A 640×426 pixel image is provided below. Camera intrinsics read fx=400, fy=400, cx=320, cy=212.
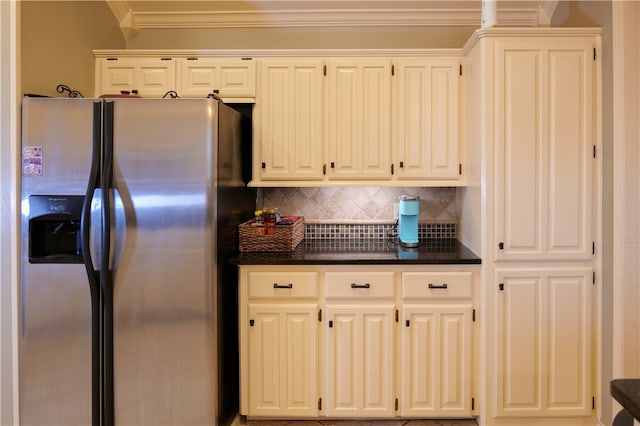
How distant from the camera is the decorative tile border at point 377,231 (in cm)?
281

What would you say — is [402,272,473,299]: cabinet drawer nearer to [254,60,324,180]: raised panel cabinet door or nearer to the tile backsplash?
the tile backsplash

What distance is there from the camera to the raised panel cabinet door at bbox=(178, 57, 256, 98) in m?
2.49

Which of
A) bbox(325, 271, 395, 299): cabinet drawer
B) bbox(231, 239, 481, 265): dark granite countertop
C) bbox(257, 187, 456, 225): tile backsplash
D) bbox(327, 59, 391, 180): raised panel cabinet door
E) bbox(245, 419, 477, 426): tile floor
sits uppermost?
bbox(327, 59, 391, 180): raised panel cabinet door

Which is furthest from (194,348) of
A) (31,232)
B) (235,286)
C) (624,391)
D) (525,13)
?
(525,13)

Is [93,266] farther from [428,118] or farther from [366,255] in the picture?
[428,118]

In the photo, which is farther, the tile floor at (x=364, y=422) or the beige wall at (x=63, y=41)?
the tile floor at (x=364, y=422)

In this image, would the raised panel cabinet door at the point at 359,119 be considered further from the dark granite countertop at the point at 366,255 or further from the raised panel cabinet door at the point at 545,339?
the raised panel cabinet door at the point at 545,339

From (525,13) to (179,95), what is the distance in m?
2.35

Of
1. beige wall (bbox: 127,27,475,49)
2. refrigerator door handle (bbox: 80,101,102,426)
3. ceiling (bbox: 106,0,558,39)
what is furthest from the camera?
beige wall (bbox: 127,27,475,49)

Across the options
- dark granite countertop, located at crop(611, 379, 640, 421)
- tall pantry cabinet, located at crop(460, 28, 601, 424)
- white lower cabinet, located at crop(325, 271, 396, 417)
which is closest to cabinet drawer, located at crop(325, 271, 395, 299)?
white lower cabinet, located at crop(325, 271, 396, 417)

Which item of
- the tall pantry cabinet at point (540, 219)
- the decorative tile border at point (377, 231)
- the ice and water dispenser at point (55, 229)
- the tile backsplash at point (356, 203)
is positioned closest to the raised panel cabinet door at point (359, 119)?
the tile backsplash at point (356, 203)

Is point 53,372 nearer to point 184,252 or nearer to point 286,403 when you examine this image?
point 184,252

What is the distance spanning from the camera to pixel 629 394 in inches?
32.2

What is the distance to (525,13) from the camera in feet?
8.82
